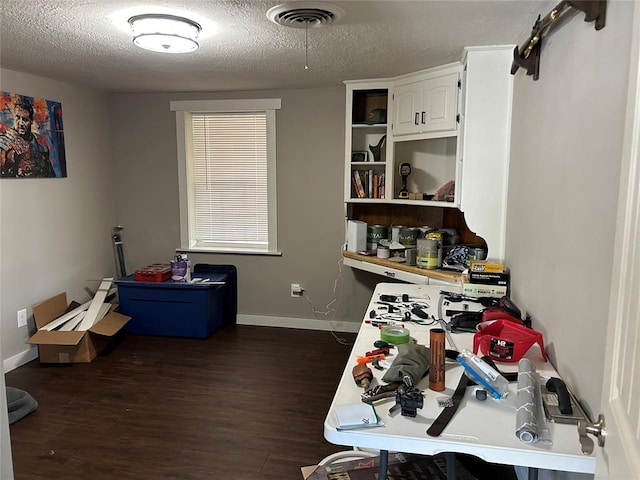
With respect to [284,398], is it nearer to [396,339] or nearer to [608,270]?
[396,339]

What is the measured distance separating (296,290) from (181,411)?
176 cm

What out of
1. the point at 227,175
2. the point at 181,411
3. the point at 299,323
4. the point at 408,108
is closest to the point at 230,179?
the point at 227,175

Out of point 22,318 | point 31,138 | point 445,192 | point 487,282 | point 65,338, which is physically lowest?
point 65,338

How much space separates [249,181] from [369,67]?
5.66 ft

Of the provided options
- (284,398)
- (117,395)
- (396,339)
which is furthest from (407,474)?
(117,395)

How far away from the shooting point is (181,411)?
2.94 metres

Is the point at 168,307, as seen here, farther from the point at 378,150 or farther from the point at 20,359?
the point at 378,150

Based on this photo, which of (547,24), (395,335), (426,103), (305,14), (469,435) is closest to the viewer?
(469,435)

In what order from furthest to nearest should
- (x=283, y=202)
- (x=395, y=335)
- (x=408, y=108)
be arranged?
(x=283, y=202)
(x=408, y=108)
(x=395, y=335)

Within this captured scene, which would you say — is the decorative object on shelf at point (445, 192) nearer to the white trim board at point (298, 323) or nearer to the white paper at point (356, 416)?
the white trim board at point (298, 323)

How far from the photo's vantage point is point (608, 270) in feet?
4.23

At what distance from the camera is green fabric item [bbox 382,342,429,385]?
1609 mm

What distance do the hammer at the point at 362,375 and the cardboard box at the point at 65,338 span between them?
105 inches

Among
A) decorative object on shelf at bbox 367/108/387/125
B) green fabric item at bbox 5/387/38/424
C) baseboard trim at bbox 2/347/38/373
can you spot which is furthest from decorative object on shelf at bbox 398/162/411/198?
baseboard trim at bbox 2/347/38/373
